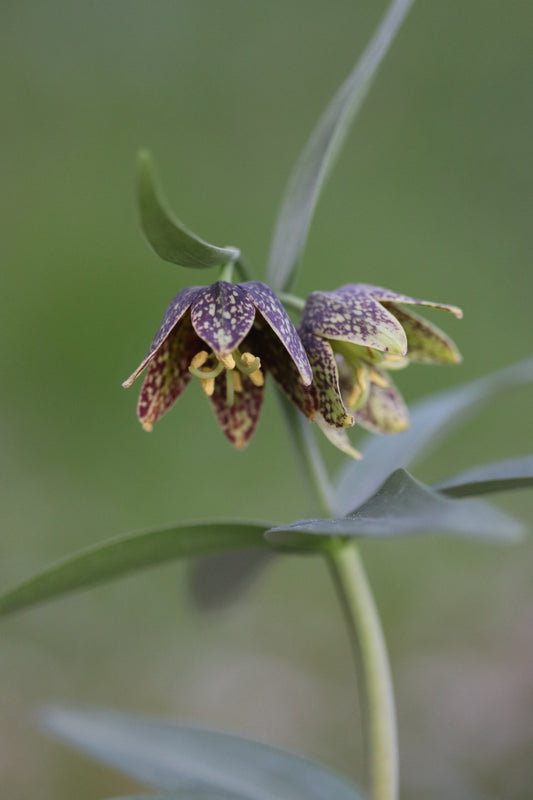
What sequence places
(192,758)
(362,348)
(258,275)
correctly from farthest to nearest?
(258,275), (192,758), (362,348)

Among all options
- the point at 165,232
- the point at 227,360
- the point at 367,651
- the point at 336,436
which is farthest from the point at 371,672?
the point at 165,232

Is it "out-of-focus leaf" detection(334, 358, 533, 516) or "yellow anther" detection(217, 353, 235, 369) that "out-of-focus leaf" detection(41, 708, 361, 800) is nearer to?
"out-of-focus leaf" detection(334, 358, 533, 516)

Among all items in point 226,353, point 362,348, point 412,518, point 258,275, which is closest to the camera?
point 412,518

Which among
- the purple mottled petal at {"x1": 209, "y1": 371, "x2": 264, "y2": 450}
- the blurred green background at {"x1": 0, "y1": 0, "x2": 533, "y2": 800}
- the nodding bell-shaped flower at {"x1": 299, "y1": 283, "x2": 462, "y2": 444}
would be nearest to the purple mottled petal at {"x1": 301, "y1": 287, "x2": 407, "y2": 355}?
the nodding bell-shaped flower at {"x1": 299, "y1": 283, "x2": 462, "y2": 444}

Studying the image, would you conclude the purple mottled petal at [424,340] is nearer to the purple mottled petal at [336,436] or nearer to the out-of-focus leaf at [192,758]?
the purple mottled petal at [336,436]

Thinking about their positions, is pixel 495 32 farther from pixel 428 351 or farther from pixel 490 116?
pixel 428 351

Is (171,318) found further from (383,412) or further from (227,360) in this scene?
(383,412)
